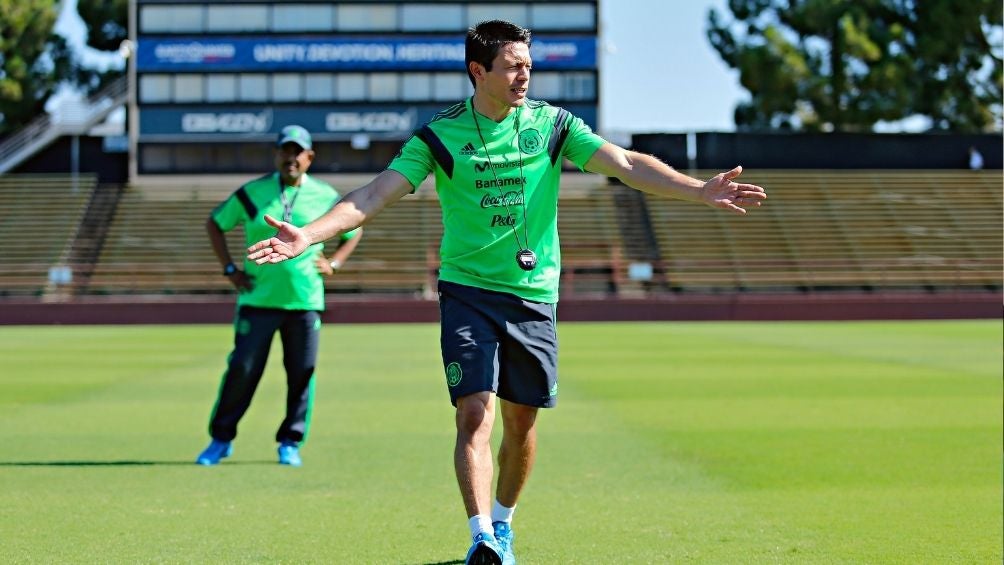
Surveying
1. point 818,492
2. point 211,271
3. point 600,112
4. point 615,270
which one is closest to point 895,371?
point 818,492

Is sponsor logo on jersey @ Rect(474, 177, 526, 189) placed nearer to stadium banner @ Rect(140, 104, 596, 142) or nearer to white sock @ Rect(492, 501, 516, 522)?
white sock @ Rect(492, 501, 516, 522)

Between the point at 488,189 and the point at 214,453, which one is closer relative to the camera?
the point at 488,189

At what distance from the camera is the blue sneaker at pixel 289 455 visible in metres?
8.80

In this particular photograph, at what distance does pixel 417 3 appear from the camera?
44.0 m

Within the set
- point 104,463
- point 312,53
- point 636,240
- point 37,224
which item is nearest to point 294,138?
point 104,463

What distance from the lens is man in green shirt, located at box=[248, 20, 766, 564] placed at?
17.7ft

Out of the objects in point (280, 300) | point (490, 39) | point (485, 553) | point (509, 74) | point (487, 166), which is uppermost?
point (490, 39)

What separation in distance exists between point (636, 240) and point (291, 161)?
33.9 meters

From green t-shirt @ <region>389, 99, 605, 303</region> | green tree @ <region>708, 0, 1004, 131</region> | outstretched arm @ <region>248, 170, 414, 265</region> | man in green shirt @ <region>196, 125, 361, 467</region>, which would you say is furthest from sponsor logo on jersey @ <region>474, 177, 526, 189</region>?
green tree @ <region>708, 0, 1004, 131</region>

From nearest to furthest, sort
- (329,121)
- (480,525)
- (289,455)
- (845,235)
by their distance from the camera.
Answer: (480,525), (289,455), (845,235), (329,121)

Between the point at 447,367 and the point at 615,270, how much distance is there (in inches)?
1318

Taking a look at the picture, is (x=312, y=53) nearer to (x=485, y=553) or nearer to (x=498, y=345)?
(x=498, y=345)

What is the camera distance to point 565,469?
8.61 meters

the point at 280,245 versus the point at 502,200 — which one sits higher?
the point at 502,200
